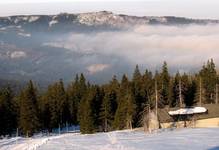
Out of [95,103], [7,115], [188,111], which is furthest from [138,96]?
[7,115]

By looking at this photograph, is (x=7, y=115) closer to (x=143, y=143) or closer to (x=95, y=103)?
(x=95, y=103)

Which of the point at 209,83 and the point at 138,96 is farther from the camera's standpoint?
the point at 209,83

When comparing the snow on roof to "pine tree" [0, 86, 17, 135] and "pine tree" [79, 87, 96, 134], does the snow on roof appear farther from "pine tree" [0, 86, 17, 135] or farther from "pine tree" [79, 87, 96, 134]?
"pine tree" [0, 86, 17, 135]

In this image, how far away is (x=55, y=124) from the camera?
126 meters

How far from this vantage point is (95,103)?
384 feet

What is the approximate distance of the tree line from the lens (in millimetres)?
110375

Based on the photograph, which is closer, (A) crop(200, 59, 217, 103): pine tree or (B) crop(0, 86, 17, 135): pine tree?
(B) crop(0, 86, 17, 135): pine tree

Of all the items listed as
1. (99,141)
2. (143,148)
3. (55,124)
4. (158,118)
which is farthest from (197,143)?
(55,124)

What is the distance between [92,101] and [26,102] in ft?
42.1

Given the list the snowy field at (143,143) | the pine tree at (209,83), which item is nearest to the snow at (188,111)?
the pine tree at (209,83)

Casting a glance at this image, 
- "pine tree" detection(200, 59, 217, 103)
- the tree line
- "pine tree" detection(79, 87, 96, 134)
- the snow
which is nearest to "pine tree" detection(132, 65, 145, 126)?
the tree line

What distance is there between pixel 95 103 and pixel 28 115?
14.2 metres

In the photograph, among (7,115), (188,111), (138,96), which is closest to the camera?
(188,111)

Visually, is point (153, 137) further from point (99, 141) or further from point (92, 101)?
point (92, 101)
